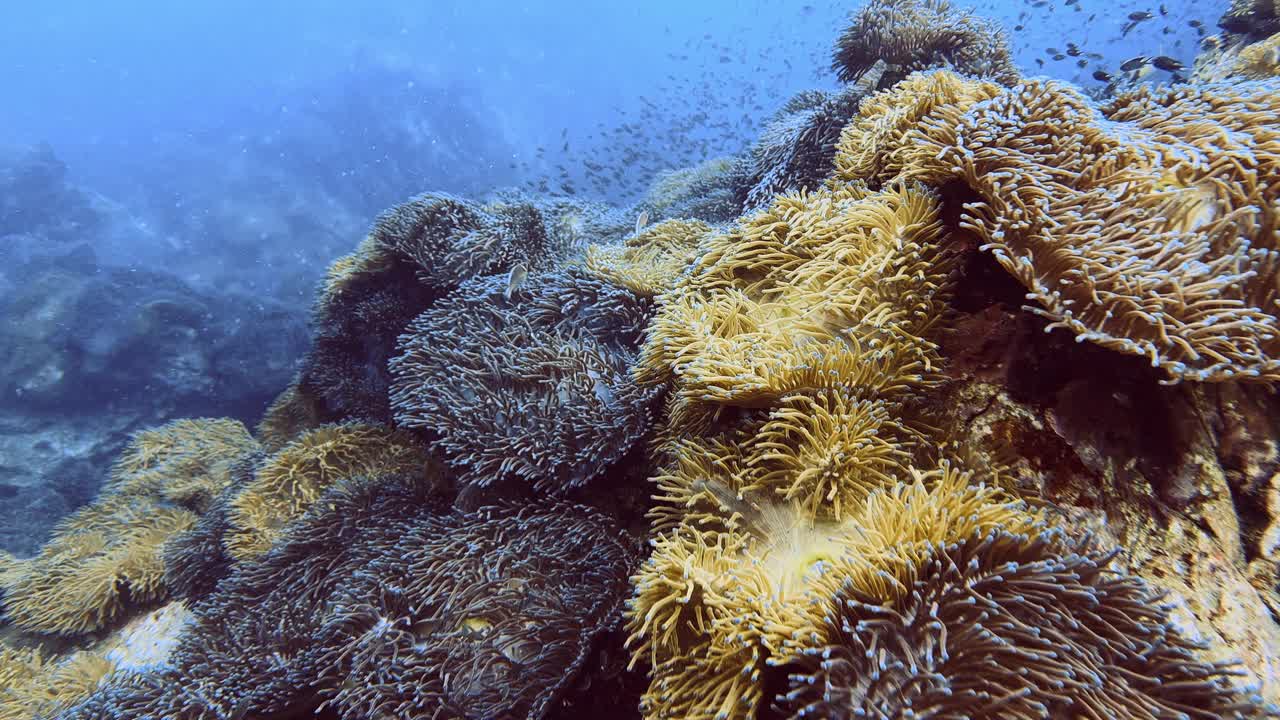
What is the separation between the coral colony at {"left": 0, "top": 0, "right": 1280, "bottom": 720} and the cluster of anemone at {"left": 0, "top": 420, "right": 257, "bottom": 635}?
28.3 inches

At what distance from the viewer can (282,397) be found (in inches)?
231

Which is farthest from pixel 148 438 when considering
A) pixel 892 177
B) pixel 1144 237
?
pixel 1144 237

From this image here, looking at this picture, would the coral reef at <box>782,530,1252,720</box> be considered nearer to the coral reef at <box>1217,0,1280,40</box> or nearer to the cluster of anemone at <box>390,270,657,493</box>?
the cluster of anemone at <box>390,270,657,493</box>

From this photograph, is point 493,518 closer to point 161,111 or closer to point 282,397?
point 282,397

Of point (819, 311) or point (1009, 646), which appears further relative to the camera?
point (819, 311)

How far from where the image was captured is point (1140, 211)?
161 cm

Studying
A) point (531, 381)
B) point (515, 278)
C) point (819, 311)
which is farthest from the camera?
point (515, 278)

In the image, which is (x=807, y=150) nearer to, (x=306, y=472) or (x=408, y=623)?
(x=408, y=623)

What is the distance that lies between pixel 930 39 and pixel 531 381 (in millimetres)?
3699

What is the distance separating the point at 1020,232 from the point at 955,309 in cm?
40

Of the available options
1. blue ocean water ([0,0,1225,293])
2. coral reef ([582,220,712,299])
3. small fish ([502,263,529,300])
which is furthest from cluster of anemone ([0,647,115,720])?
blue ocean water ([0,0,1225,293])

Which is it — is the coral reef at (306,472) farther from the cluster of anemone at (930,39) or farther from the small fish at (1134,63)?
the small fish at (1134,63)

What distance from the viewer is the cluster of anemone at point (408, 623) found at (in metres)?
2.36

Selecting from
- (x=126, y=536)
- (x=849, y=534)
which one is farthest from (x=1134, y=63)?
(x=126, y=536)
